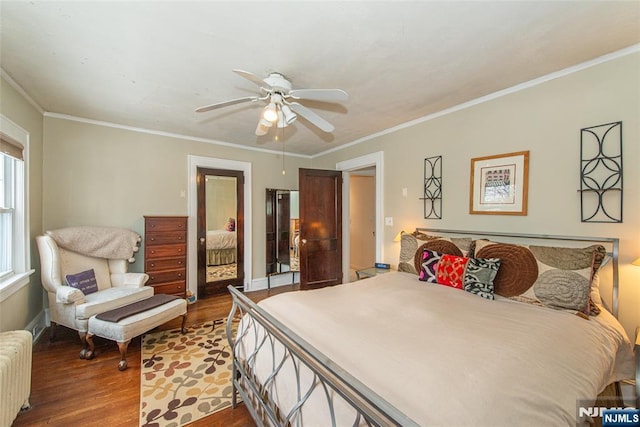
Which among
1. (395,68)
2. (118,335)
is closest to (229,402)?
(118,335)

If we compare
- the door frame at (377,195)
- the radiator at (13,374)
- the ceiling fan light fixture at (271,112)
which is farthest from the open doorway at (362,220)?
the radiator at (13,374)

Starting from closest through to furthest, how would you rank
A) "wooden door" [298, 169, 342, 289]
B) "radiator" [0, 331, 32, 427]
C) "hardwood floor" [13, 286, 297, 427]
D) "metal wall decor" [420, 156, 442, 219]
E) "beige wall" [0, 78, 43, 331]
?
"radiator" [0, 331, 32, 427]
"hardwood floor" [13, 286, 297, 427]
"beige wall" [0, 78, 43, 331]
"metal wall decor" [420, 156, 442, 219]
"wooden door" [298, 169, 342, 289]

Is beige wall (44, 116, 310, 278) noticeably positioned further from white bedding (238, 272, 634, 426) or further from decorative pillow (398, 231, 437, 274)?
decorative pillow (398, 231, 437, 274)

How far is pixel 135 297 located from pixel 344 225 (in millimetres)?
3122

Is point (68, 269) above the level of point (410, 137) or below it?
below

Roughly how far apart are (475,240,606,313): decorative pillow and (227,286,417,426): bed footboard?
1.75 m

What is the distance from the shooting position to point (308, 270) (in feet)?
13.7

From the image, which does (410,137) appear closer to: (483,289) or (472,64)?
(472,64)

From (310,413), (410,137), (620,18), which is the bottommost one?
(310,413)

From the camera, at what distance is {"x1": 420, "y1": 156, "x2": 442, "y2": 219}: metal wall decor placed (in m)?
3.08

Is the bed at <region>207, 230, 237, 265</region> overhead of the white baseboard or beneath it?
overhead

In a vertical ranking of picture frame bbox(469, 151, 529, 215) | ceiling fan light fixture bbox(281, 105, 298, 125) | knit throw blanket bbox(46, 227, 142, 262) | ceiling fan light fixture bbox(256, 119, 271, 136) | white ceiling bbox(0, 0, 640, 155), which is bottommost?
knit throw blanket bbox(46, 227, 142, 262)

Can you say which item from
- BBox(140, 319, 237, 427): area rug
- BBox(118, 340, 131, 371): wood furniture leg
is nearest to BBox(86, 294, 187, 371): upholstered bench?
BBox(118, 340, 131, 371): wood furniture leg

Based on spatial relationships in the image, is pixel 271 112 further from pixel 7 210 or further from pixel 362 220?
pixel 362 220
